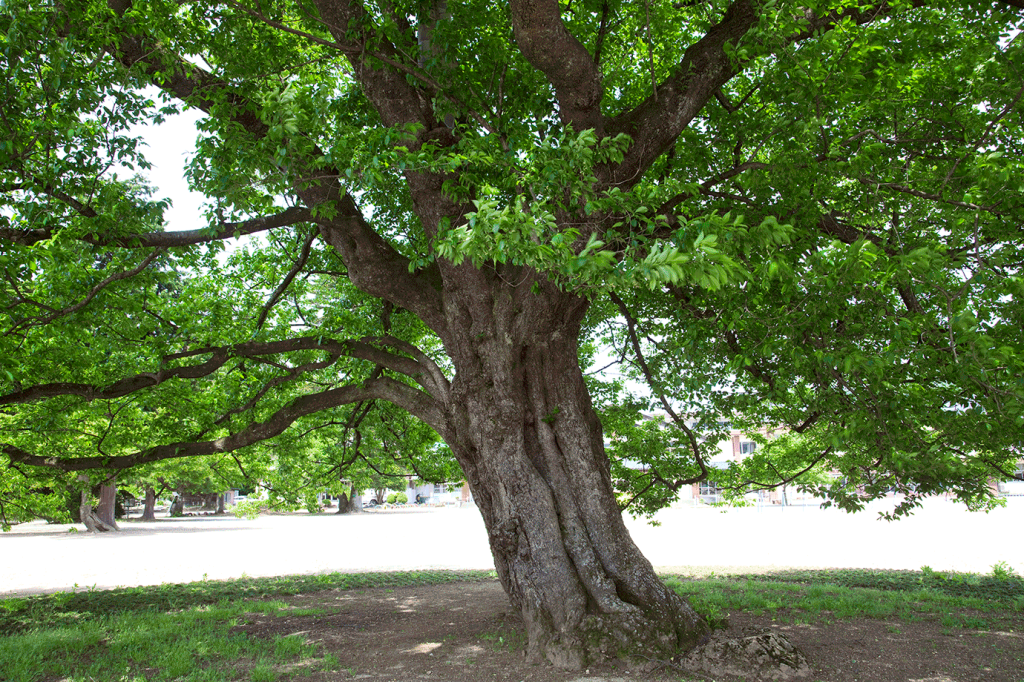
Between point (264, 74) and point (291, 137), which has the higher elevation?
point (264, 74)

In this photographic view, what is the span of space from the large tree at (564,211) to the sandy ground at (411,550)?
A: 702 centimetres

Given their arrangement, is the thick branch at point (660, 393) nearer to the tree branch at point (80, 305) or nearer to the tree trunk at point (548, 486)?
the tree trunk at point (548, 486)

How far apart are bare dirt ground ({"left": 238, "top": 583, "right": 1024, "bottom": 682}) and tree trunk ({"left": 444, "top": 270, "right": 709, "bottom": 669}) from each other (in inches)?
15.4

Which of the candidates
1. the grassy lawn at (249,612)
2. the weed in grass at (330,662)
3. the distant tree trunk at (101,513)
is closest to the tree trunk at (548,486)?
the grassy lawn at (249,612)

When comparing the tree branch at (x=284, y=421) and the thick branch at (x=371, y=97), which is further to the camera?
the tree branch at (x=284, y=421)

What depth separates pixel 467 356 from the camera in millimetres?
6426

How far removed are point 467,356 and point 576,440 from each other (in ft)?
4.56

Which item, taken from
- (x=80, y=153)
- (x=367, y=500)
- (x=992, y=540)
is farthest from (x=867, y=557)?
(x=367, y=500)

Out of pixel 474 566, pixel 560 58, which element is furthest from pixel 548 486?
pixel 474 566

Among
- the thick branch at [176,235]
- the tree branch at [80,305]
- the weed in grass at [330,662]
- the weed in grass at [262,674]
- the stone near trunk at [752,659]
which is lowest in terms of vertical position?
the weed in grass at [330,662]

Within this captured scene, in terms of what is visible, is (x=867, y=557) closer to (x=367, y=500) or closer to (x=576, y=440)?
(x=576, y=440)

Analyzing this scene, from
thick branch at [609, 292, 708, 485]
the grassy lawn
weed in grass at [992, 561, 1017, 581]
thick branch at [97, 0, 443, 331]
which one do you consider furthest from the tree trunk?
weed in grass at [992, 561, 1017, 581]

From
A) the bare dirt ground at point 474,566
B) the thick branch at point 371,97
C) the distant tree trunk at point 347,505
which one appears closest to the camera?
the bare dirt ground at point 474,566

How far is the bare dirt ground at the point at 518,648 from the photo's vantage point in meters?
5.35
